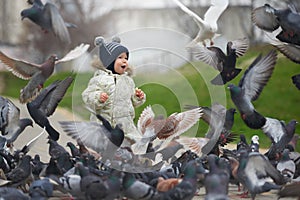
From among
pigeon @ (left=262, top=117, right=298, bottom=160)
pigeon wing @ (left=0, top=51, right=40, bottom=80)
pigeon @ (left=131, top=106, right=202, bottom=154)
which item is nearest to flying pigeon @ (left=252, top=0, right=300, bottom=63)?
pigeon @ (left=262, top=117, right=298, bottom=160)

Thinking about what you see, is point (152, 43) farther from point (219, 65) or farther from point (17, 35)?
point (17, 35)

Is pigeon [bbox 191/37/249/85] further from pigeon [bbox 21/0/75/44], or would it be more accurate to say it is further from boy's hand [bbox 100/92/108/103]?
pigeon [bbox 21/0/75/44]

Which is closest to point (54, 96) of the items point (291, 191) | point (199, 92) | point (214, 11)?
point (214, 11)

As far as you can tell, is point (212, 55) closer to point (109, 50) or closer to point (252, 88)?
point (252, 88)

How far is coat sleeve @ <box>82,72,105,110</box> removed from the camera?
15.1ft

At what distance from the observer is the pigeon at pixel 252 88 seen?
4727 millimetres

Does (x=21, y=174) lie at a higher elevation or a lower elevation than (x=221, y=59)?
lower

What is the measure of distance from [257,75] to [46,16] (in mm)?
1708

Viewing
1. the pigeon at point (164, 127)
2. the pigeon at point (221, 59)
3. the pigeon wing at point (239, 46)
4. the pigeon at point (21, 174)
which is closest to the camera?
the pigeon at point (21, 174)

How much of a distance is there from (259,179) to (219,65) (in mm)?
1362

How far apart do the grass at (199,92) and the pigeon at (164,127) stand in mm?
218

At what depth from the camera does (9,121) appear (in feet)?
15.7

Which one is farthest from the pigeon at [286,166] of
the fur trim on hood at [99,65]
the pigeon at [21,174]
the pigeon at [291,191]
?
the pigeon at [21,174]

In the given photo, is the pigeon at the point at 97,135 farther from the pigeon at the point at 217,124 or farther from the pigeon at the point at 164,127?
the pigeon at the point at 217,124
